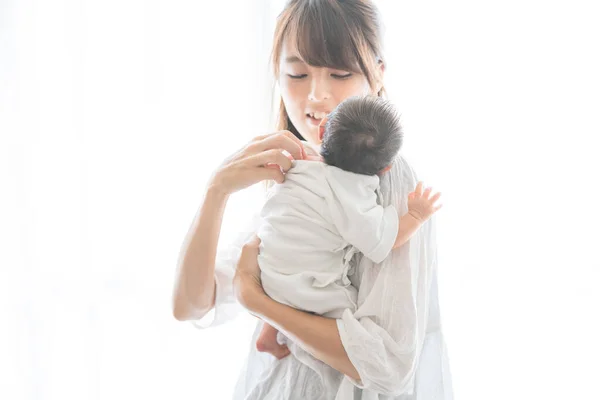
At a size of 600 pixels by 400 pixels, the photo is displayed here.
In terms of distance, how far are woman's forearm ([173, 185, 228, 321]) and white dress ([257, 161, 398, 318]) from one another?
107 mm

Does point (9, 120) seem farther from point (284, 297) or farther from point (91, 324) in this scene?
point (284, 297)

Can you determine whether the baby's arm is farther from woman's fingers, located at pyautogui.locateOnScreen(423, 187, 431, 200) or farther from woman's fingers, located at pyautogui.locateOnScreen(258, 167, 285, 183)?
woman's fingers, located at pyautogui.locateOnScreen(258, 167, 285, 183)

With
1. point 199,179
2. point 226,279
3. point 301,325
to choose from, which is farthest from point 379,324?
point 199,179

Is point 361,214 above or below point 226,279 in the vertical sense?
above

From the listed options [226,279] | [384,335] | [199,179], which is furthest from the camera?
[199,179]

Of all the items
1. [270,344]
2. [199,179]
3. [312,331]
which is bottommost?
[199,179]

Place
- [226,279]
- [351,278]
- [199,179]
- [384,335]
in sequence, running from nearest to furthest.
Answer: [384,335] → [351,278] → [226,279] → [199,179]

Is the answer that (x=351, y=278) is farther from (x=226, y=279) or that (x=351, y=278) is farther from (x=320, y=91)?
(x=320, y=91)

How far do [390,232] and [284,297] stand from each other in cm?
22

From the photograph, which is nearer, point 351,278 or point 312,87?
point 351,278

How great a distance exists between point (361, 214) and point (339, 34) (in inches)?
15.0

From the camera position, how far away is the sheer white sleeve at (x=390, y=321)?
1.05m

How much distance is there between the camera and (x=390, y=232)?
1073 millimetres

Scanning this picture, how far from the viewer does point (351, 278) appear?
1.16 m
